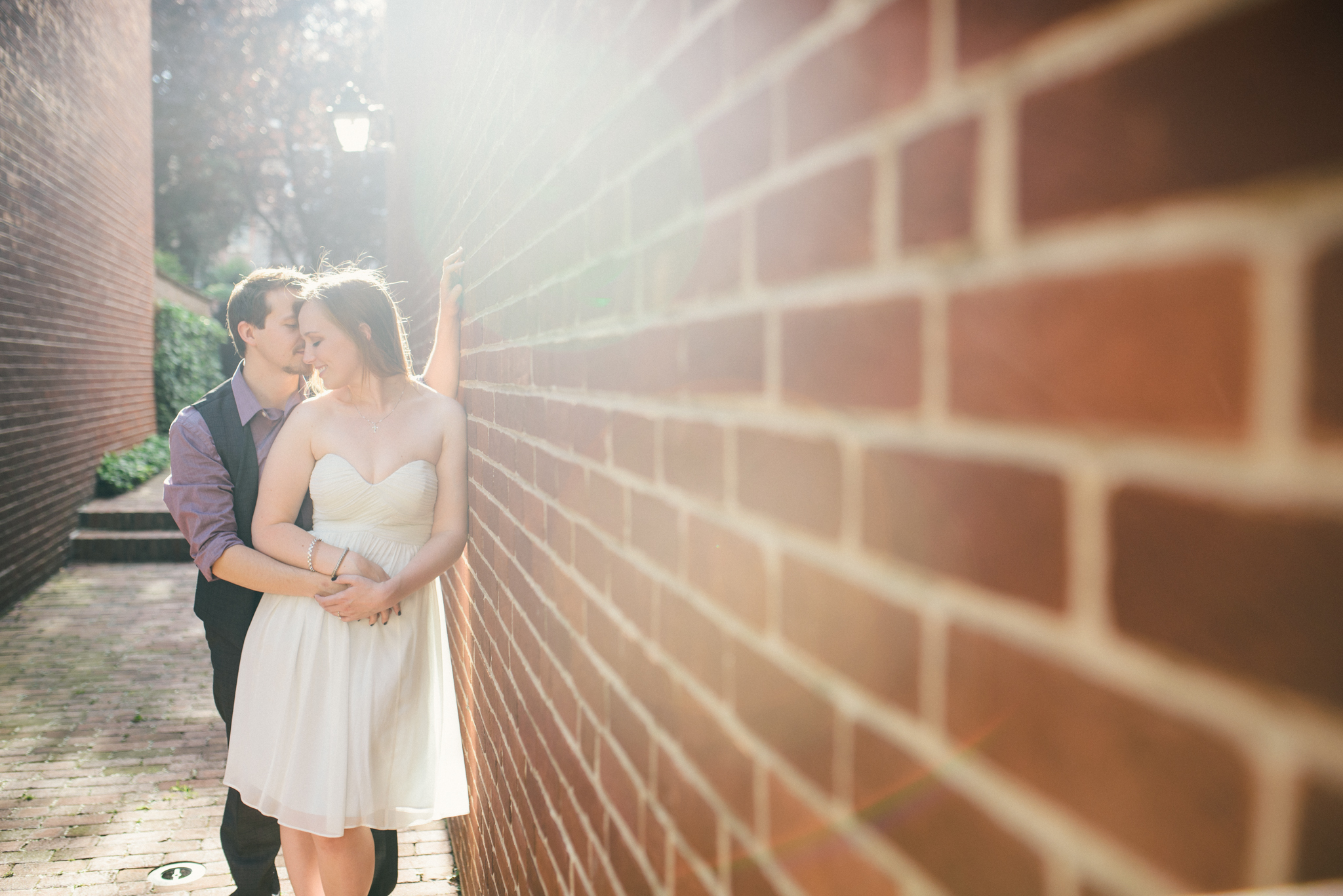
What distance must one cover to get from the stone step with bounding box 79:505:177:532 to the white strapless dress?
879cm

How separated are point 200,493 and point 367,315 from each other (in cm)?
95

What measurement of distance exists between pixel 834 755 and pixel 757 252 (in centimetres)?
49

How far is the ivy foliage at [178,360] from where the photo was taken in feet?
47.9

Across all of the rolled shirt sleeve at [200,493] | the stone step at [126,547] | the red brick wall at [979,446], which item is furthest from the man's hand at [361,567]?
the stone step at [126,547]

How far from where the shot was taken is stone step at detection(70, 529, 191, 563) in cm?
1014

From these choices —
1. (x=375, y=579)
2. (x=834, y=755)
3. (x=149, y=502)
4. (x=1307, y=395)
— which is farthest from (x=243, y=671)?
(x=149, y=502)

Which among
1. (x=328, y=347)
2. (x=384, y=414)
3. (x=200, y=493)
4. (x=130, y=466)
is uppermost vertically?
(x=328, y=347)

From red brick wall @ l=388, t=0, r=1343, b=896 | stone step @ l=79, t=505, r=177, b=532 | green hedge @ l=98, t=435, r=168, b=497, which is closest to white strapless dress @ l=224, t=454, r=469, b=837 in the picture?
red brick wall @ l=388, t=0, r=1343, b=896

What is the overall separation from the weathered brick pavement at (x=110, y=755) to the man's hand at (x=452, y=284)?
2.78 m

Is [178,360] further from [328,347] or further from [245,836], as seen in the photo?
[328,347]

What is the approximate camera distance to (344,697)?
293cm

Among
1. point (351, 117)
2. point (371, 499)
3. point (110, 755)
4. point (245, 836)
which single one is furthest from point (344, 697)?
point (351, 117)

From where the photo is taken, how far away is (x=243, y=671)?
123 inches

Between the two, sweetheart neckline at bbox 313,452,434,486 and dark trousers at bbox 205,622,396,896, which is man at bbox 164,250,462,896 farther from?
sweetheart neckline at bbox 313,452,434,486
